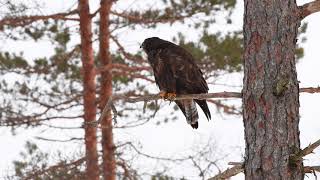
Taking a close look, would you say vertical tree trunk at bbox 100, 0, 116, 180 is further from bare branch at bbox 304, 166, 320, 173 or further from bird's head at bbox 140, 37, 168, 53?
bare branch at bbox 304, 166, 320, 173

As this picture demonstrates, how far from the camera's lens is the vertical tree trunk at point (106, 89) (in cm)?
1299

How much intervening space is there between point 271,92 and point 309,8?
0.61 m

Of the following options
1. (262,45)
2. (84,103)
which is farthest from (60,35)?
(262,45)

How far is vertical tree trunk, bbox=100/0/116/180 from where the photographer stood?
13.0 metres

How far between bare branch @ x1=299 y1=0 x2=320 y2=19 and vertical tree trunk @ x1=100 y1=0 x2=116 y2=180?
8.66 metres

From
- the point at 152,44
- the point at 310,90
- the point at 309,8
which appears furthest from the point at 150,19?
the point at 309,8

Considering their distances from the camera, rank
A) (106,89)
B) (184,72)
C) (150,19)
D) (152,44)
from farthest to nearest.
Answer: (106,89) → (150,19) → (152,44) → (184,72)

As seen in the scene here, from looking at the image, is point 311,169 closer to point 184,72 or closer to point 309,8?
point 309,8

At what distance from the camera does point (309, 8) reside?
14.4ft

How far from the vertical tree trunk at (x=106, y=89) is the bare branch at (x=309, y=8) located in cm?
866

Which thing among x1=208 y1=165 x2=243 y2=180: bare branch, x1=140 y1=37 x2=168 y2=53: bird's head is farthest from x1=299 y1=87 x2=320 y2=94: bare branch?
x1=140 y1=37 x2=168 y2=53: bird's head

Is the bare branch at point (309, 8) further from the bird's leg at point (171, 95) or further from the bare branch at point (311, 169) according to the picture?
the bird's leg at point (171, 95)

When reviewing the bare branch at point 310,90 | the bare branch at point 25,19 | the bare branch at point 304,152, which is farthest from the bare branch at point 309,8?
the bare branch at point 25,19

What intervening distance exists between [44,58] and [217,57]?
131 inches
